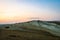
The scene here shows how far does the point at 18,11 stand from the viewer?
1965 millimetres

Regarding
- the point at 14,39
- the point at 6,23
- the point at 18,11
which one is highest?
the point at 18,11

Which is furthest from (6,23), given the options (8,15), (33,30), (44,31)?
(44,31)

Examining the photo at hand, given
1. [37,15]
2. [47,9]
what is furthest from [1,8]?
[47,9]

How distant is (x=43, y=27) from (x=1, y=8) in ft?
2.10

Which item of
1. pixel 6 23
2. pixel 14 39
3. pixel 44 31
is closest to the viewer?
pixel 14 39

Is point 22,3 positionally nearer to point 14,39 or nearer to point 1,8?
point 1,8

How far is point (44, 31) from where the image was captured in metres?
1.65

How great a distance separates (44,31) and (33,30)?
13cm

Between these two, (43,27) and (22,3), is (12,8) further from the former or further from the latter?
(43,27)

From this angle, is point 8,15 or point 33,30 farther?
point 8,15

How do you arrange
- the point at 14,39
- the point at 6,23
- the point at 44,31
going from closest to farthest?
the point at 14,39 → the point at 44,31 → the point at 6,23

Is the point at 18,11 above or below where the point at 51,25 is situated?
above

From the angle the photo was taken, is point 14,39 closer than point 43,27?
Yes

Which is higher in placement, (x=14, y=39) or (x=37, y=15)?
(x=37, y=15)
